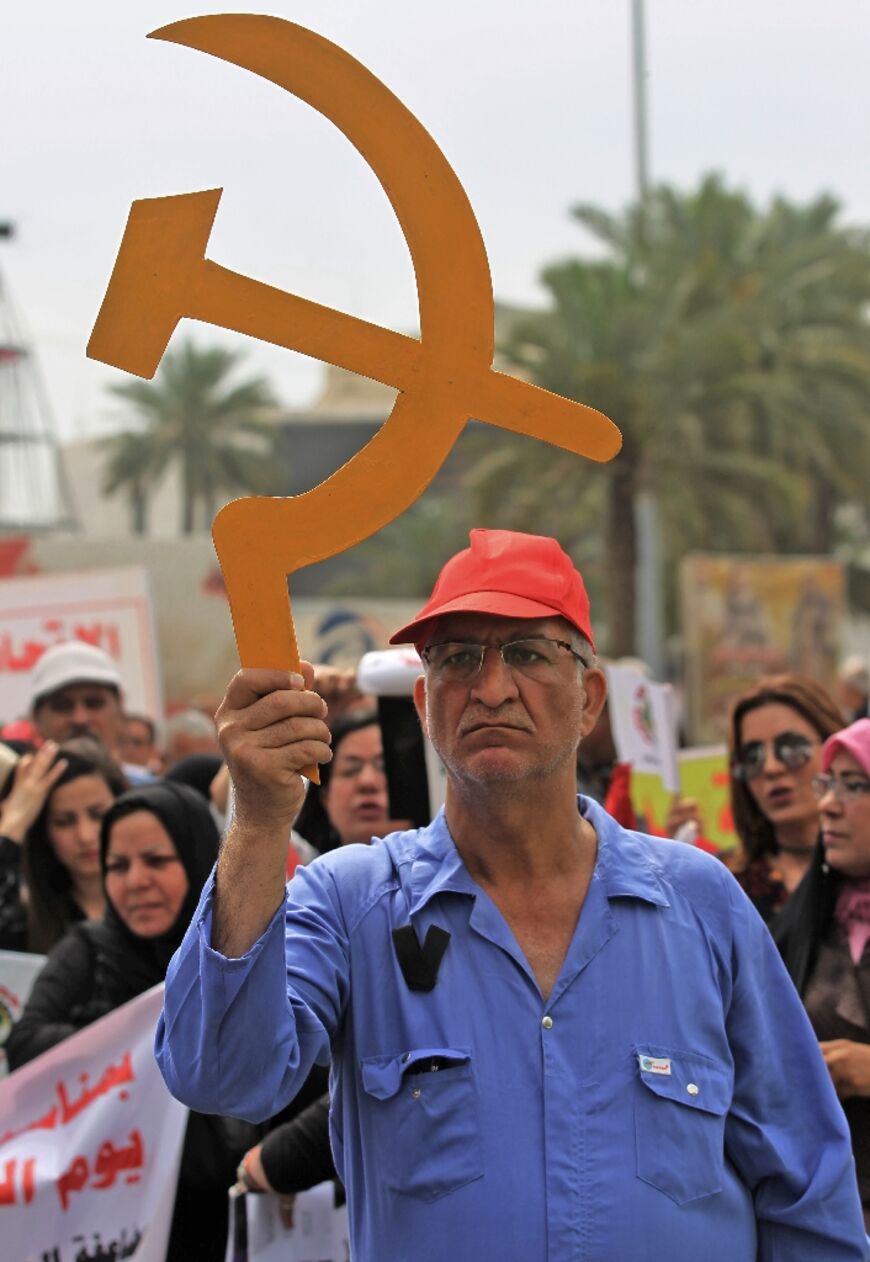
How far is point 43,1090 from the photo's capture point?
4.06 metres

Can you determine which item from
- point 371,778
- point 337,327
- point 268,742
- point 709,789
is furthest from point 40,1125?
point 709,789

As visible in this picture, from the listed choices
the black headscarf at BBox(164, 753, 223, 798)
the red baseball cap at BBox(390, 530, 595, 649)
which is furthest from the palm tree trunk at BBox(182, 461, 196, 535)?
the red baseball cap at BBox(390, 530, 595, 649)

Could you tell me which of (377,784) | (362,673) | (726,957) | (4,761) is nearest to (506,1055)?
(726,957)

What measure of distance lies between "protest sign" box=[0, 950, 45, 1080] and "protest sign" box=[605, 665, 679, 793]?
77.9 inches

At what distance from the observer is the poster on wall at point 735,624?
15695mm

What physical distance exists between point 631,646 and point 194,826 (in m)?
19.2

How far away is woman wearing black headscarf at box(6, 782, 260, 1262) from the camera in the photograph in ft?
13.9

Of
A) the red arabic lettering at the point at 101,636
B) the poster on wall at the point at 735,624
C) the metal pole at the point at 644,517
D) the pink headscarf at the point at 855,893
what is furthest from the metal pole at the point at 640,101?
the pink headscarf at the point at 855,893

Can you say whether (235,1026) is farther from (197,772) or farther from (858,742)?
(197,772)

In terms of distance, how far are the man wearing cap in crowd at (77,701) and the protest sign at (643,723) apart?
1910mm

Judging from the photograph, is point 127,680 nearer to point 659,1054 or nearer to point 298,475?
point 659,1054

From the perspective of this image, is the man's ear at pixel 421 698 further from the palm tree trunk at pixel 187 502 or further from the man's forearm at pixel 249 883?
the palm tree trunk at pixel 187 502

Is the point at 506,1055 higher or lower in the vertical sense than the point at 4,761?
lower

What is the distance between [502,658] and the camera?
243 centimetres
